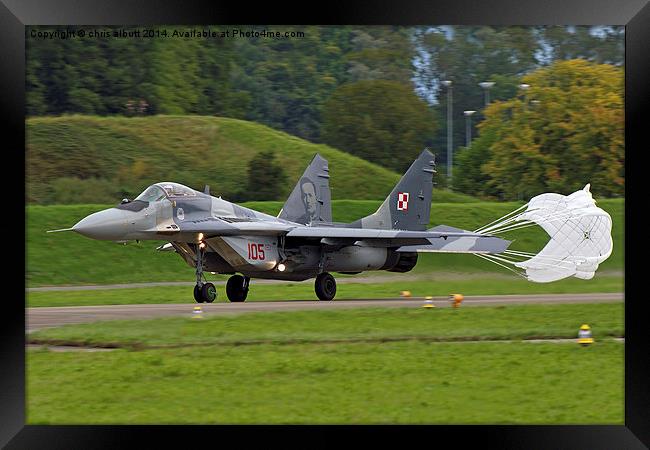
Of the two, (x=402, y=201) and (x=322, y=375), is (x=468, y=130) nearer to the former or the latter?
(x=402, y=201)

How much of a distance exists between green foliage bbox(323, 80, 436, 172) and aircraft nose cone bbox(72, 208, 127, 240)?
25.7 meters

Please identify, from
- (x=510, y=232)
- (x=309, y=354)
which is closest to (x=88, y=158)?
(x=510, y=232)

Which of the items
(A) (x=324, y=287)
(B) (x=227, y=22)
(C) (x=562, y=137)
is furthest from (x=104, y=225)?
(C) (x=562, y=137)

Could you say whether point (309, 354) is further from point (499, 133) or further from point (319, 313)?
point (499, 133)

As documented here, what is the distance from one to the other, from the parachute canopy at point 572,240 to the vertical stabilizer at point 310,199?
15.7 ft

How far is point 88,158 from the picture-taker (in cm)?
4062

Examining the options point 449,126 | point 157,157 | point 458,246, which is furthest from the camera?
point 449,126

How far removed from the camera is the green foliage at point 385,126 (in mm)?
46000

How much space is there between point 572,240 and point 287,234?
934 centimetres

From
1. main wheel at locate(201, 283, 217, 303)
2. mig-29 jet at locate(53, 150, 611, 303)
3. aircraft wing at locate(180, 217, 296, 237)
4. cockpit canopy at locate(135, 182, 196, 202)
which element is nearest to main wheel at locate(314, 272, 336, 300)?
mig-29 jet at locate(53, 150, 611, 303)

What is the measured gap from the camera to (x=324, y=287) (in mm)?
24797

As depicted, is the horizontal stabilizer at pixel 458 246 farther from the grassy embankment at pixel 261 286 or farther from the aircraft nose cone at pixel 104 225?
the aircraft nose cone at pixel 104 225

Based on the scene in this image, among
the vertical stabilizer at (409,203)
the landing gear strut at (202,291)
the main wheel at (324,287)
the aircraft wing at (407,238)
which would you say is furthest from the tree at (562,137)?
the landing gear strut at (202,291)

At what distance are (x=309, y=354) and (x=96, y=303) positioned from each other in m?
11.2
